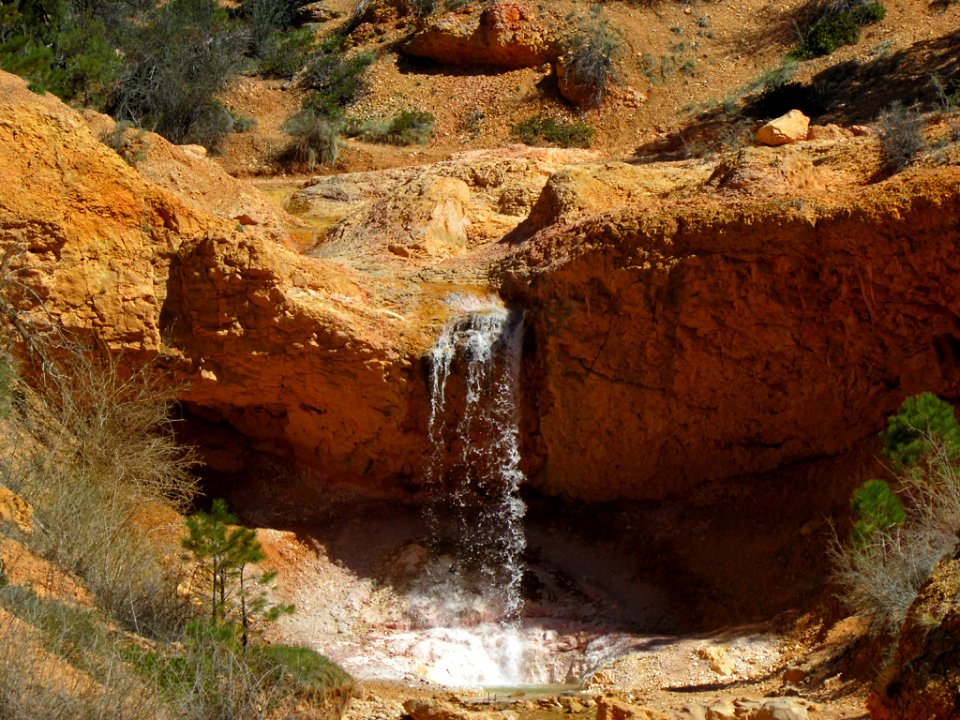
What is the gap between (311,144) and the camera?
2883cm

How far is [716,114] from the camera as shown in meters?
28.2

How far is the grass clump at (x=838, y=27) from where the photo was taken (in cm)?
2986

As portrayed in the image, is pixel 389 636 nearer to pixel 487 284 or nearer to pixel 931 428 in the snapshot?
pixel 487 284

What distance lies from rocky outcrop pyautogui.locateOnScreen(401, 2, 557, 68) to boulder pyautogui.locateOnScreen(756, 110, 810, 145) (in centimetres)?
1432

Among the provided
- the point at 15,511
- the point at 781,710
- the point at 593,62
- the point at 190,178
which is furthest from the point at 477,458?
the point at 593,62

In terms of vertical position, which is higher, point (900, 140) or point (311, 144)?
point (311, 144)

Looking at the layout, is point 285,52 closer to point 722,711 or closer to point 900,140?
point 900,140

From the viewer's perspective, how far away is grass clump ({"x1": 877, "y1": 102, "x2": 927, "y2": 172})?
535 inches

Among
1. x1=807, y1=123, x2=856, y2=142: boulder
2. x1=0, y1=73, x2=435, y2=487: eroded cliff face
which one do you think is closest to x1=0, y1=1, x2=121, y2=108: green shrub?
x1=0, y1=73, x2=435, y2=487: eroded cliff face

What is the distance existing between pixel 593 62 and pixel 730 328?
65.1 ft

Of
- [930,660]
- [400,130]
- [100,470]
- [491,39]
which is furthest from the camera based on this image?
[491,39]

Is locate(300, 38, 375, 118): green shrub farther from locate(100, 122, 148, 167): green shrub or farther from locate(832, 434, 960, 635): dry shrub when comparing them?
locate(832, 434, 960, 635): dry shrub

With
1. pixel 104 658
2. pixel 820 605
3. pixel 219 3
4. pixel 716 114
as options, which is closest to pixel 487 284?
pixel 820 605

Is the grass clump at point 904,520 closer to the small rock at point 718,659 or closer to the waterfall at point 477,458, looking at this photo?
the small rock at point 718,659
